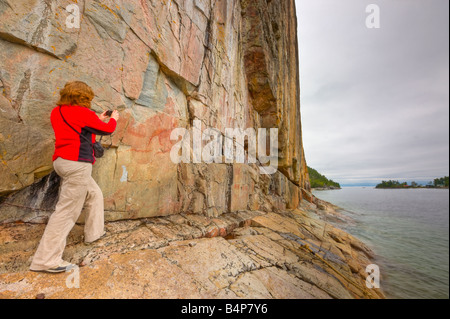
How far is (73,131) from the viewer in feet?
7.46

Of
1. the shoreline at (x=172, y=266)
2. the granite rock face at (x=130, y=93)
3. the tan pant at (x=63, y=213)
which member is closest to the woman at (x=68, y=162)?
the tan pant at (x=63, y=213)

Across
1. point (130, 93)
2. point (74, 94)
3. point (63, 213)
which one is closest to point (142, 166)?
point (130, 93)

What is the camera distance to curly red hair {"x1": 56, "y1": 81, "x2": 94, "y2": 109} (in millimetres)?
2279

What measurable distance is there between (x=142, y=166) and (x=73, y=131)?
5.61ft

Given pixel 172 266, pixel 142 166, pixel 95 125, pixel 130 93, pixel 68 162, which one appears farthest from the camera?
pixel 142 166

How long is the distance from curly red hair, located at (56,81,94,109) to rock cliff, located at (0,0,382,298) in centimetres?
81

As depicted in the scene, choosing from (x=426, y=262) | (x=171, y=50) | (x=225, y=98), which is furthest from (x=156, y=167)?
(x=426, y=262)

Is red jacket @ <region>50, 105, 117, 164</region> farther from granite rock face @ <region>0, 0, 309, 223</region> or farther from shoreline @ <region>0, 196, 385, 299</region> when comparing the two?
shoreline @ <region>0, 196, 385, 299</region>

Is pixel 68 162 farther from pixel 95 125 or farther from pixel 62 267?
pixel 62 267

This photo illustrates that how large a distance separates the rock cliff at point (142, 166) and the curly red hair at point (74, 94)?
2.67 feet

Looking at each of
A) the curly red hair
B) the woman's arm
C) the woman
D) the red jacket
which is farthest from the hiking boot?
the curly red hair

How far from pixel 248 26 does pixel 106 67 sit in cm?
835

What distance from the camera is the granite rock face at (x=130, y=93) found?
8.15ft

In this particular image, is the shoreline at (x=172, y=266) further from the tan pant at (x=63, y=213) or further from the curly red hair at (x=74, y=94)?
the curly red hair at (x=74, y=94)
